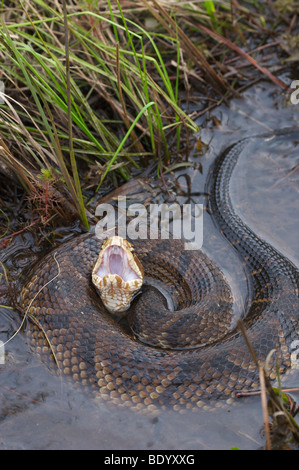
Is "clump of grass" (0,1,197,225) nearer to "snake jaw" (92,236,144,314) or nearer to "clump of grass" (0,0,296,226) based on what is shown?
"clump of grass" (0,0,296,226)

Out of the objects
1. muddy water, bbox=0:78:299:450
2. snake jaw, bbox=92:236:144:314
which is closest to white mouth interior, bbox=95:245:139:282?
snake jaw, bbox=92:236:144:314

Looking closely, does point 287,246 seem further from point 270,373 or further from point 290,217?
point 270,373

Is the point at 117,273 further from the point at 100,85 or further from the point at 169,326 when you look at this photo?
the point at 100,85

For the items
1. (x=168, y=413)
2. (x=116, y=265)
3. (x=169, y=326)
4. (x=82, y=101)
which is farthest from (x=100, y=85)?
(x=168, y=413)

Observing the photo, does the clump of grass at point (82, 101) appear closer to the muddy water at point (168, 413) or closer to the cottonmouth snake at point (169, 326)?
the muddy water at point (168, 413)

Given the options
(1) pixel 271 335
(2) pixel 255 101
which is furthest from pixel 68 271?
(2) pixel 255 101

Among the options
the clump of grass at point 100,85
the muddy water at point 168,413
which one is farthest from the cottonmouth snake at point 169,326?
the clump of grass at point 100,85
